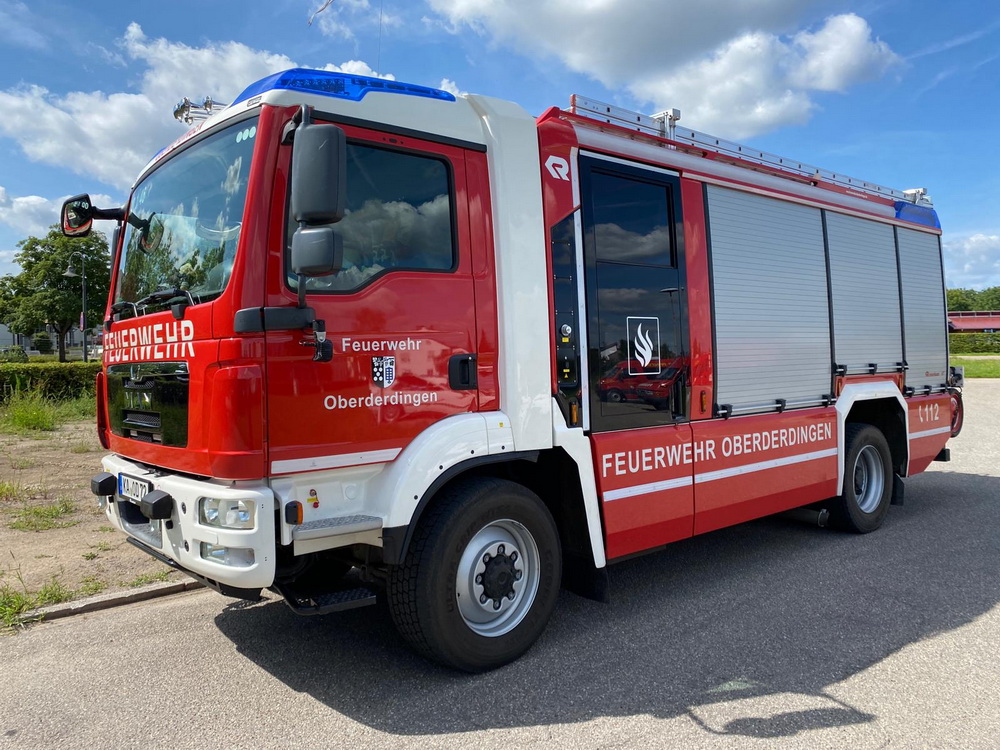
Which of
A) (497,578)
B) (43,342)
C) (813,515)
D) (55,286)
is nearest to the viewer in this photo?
(497,578)

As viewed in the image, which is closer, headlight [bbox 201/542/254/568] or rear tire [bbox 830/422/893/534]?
headlight [bbox 201/542/254/568]

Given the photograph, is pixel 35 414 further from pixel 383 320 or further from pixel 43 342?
pixel 43 342

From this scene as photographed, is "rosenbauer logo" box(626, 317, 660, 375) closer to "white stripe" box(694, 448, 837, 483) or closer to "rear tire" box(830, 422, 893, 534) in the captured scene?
"white stripe" box(694, 448, 837, 483)

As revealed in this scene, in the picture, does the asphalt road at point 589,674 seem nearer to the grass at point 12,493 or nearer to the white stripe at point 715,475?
the white stripe at point 715,475

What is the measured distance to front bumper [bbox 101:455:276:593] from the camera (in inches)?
119

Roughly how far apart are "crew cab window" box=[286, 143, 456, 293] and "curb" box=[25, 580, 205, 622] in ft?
9.75

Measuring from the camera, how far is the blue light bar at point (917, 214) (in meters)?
7.15

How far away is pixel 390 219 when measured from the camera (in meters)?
3.50

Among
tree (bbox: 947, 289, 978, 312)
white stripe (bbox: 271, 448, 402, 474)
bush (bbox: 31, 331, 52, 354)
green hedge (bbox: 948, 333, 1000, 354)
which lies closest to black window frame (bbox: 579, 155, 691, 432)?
white stripe (bbox: 271, 448, 402, 474)

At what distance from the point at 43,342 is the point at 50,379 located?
43940 millimetres

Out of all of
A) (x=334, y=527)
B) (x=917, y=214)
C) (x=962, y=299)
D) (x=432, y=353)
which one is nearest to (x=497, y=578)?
(x=334, y=527)

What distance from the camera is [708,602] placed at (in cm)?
472

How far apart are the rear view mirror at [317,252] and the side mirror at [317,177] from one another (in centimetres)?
7

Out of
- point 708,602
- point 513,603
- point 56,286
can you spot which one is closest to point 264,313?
point 513,603
